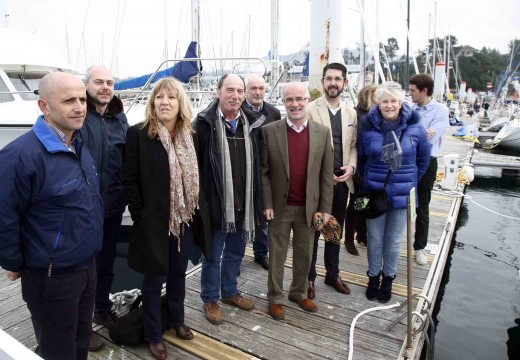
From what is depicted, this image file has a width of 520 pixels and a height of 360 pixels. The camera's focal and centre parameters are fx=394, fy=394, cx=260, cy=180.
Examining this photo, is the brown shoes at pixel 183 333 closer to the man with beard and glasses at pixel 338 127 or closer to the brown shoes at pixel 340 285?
the man with beard and glasses at pixel 338 127

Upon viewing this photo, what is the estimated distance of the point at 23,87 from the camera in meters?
8.07

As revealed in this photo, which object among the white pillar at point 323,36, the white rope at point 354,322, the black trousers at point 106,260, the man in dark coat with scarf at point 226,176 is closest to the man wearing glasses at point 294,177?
the man in dark coat with scarf at point 226,176

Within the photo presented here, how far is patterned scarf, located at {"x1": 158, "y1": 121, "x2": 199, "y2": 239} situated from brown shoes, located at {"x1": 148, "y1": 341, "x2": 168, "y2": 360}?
81 cm

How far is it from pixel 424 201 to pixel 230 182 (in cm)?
258

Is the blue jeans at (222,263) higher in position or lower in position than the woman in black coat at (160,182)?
lower

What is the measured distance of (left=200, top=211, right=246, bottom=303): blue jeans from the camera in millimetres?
3172

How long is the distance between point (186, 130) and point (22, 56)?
724cm

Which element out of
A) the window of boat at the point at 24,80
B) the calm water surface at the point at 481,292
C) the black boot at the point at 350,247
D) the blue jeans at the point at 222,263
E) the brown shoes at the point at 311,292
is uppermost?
the window of boat at the point at 24,80

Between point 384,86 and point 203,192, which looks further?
point 384,86

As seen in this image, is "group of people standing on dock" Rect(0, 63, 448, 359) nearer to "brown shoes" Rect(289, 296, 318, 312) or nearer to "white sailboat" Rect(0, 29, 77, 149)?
"brown shoes" Rect(289, 296, 318, 312)

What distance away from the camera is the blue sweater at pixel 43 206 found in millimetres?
1807

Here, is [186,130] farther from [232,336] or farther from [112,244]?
[232,336]

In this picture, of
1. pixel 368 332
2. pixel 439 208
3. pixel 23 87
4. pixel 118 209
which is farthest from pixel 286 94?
pixel 23 87

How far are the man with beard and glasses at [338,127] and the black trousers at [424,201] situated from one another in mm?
1183
